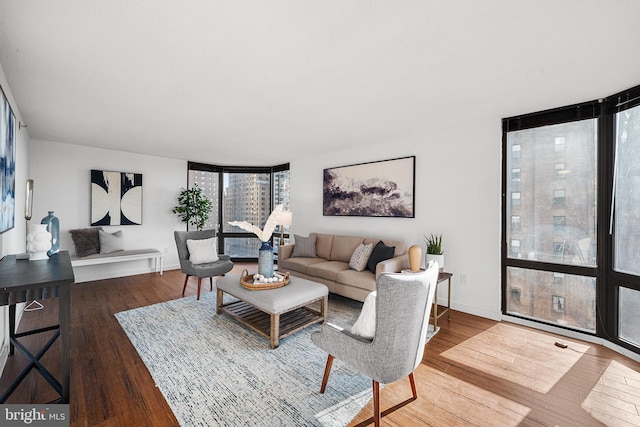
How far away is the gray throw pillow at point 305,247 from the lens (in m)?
4.77

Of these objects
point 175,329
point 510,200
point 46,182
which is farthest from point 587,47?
point 46,182

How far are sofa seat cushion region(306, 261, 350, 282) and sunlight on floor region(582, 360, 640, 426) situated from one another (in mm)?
2568

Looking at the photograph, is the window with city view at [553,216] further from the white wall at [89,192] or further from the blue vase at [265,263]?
the white wall at [89,192]

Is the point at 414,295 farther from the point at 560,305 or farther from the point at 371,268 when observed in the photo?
the point at 560,305

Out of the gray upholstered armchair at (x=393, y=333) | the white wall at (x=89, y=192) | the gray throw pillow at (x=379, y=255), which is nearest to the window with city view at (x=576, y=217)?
the gray throw pillow at (x=379, y=255)

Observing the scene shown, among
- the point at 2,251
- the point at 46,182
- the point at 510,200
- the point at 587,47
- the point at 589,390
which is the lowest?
the point at 589,390

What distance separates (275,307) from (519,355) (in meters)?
2.33

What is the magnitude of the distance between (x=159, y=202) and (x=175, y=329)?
3711 millimetres

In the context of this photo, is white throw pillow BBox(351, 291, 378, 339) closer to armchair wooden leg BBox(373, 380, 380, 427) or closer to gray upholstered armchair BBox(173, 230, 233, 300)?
armchair wooden leg BBox(373, 380, 380, 427)

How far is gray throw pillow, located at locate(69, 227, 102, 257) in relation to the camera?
4605 mm

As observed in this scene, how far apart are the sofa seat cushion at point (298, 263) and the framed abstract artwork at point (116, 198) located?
10.5 feet

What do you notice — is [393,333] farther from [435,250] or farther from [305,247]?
[305,247]

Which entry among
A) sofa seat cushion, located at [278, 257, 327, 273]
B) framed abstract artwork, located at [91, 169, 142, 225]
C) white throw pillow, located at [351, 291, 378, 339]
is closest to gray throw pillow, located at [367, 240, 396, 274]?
sofa seat cushion, located at [278, 257, 327, 273]

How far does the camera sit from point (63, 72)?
224cm
